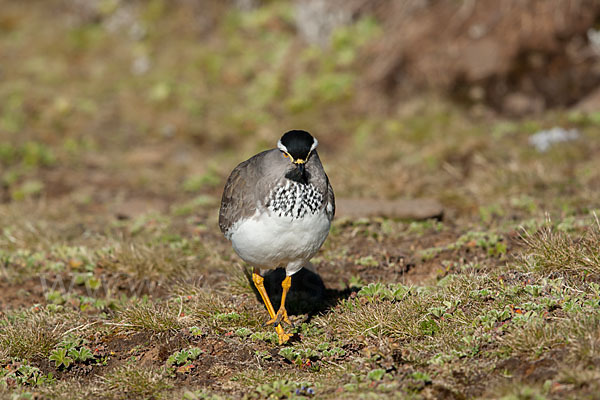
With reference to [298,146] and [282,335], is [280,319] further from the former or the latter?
Answer: [298,146]

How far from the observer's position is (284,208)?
5.03 metres

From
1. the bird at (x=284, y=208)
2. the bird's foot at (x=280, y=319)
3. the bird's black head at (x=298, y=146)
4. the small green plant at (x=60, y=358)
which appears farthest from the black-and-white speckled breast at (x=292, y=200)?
the small green plant at (x=60, y=358)

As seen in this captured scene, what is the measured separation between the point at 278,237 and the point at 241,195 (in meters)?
0.65

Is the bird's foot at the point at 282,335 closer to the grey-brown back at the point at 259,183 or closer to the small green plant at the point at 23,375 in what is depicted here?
the grey-brown back at the point at 259,183

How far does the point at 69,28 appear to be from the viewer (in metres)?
18.9

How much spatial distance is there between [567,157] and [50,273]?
7.87 m

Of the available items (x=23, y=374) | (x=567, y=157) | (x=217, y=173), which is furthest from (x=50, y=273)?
(x=567, y=157)

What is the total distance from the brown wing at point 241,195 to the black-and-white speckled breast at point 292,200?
232mm

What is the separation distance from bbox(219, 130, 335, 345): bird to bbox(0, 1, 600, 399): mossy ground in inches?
32.2

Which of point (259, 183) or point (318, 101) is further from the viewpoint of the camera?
point (318, 101)

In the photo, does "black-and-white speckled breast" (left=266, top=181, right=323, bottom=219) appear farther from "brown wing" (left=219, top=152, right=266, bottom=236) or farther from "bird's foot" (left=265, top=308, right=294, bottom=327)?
"bird's foot" (left=265, top=308, right=294, bottom=327)

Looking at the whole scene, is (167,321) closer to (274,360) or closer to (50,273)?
(274,360)

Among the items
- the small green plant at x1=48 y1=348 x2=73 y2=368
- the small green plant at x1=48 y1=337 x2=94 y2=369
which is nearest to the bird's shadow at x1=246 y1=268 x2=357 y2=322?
the small green plant at x1=48 y1=337 x2=94 y2=369

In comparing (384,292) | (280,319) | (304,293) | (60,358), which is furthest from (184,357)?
(384,292)
